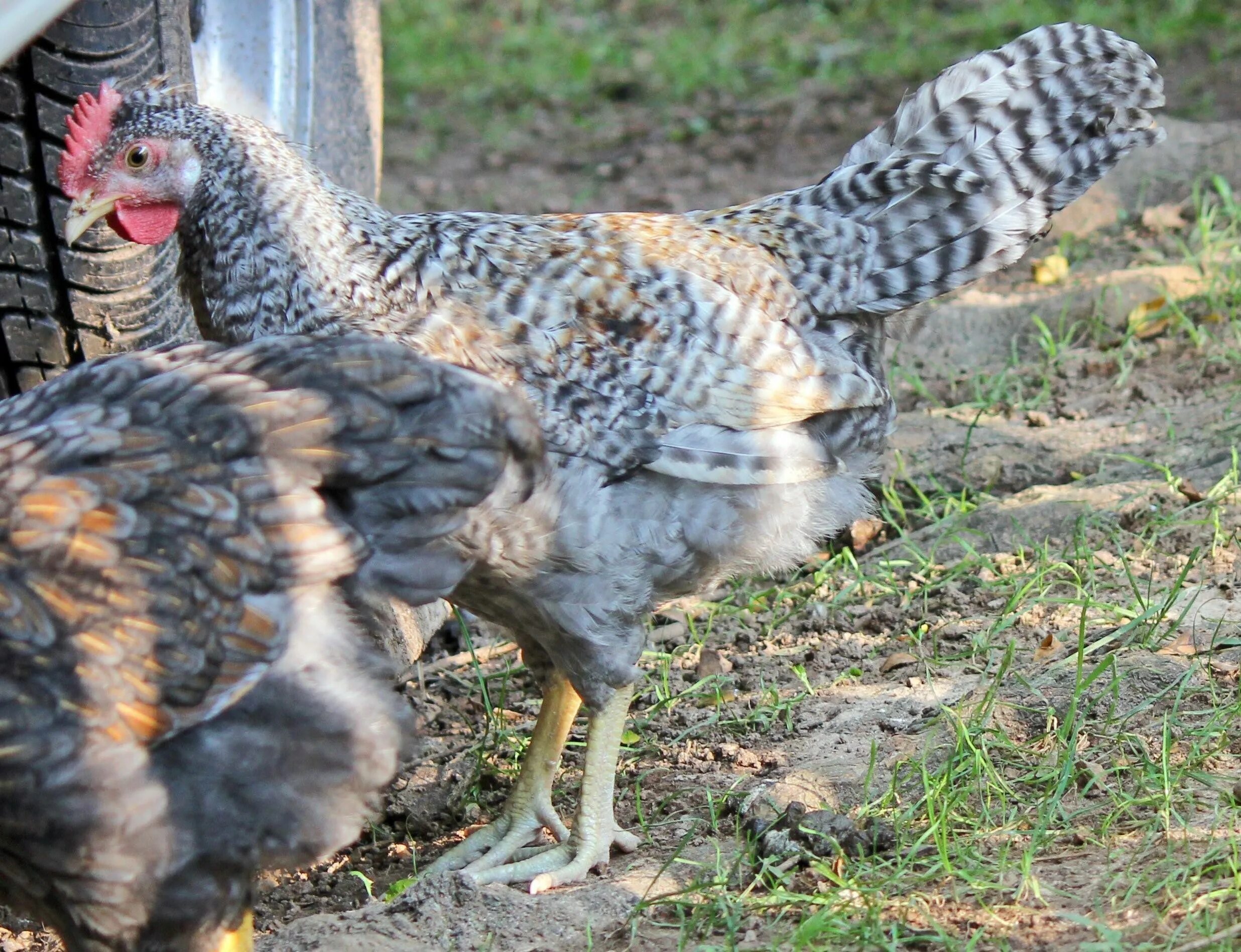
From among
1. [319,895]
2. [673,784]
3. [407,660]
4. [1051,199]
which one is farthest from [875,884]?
[1051,199]

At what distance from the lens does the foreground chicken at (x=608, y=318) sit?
3.35 metres

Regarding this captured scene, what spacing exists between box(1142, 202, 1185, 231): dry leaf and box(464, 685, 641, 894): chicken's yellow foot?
377cm

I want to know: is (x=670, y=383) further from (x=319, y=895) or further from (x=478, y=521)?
(x=319, y=895)

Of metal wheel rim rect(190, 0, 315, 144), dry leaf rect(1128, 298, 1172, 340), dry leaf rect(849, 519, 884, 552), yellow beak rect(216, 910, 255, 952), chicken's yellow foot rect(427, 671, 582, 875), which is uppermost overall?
metal wheel rim rect(190, 0, 315, 144)

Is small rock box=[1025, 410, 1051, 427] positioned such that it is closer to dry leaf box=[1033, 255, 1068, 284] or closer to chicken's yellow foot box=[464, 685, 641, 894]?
dry leaf box=[1033, 255, 1068, 284]

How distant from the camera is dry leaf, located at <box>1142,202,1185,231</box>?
6043 mm

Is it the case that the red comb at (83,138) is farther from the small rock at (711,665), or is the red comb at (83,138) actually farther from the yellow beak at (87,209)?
the small rock at (711,665)

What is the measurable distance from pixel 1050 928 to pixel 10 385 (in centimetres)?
316

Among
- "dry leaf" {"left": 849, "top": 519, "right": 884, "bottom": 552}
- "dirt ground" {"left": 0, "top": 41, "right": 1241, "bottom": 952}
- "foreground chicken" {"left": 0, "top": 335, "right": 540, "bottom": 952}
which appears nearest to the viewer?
"foreground chicken" {"left": 0, "top": 335, "right": 540, "bottom": 952}

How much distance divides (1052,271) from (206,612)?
4.29m

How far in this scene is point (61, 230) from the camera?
398 centimetres

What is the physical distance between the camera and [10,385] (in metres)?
4.11

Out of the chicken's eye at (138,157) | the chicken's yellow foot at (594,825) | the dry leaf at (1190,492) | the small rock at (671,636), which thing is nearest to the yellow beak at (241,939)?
the chicken's yellow foot at (594,825)

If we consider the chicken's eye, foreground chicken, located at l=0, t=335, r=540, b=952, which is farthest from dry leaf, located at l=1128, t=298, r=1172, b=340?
the chicken's eye
